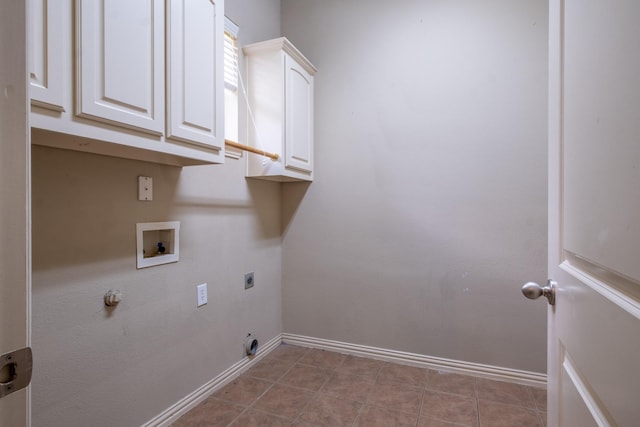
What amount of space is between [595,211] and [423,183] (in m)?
1.72

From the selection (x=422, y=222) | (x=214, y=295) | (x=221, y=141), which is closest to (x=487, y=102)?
(x=422, y=222)

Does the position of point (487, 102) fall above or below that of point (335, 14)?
below

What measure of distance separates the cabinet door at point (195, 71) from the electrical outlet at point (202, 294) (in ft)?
2.69

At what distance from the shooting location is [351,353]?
8.06 feet

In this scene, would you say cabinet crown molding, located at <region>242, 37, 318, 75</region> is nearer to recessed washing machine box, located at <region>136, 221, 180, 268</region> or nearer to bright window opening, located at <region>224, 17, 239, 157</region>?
bright window opening, located at <region>224, 17, 239, 157</region>

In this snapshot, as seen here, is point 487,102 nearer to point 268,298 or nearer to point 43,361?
point 268,298

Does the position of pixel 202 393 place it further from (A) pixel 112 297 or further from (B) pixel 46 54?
(B) pixel 46 54

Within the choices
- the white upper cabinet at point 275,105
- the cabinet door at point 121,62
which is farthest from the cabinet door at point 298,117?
the cabinet door at point 121,62

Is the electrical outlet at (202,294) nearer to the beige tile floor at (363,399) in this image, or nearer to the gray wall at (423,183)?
the beige tile floor at (363,399)

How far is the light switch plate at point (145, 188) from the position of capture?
1491 millimetres

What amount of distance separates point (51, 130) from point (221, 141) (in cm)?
70

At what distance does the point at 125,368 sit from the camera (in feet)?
4.69

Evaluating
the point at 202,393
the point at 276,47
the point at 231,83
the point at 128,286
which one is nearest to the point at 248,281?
the point at 202,393

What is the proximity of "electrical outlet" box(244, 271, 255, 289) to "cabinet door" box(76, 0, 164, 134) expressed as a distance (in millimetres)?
1264
